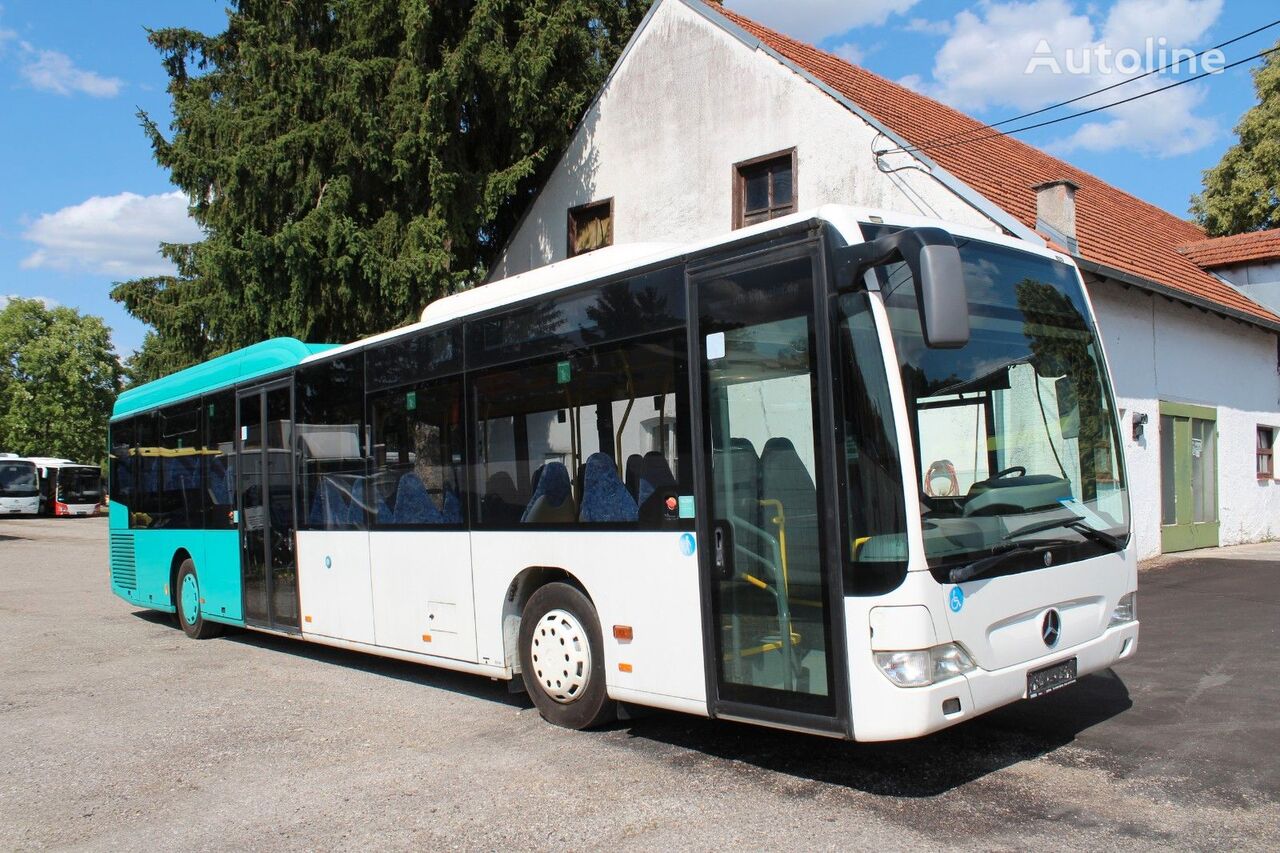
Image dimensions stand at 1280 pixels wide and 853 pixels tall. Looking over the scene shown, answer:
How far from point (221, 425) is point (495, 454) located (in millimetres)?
4998

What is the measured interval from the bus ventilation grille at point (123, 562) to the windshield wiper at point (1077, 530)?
11.2 m

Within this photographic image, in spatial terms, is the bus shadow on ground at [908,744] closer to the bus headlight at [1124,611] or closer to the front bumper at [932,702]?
the front bumper at [932,702]

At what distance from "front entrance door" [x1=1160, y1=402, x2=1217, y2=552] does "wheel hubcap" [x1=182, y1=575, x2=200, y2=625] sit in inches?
511

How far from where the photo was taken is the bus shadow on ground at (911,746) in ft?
17.5

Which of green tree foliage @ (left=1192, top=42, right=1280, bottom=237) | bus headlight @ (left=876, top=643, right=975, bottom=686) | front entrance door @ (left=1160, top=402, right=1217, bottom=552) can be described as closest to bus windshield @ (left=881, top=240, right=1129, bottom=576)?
bus headlight @ (left=876, top=643, right=975, bottom=686)

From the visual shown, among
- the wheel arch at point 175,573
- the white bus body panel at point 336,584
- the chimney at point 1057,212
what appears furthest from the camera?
the chimney at point 1057,212

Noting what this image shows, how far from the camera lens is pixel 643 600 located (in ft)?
19.4

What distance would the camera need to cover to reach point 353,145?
16.2 m

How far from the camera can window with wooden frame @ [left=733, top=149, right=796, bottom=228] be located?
49.9ft

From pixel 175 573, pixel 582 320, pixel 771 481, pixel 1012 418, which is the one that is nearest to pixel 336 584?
pixel 582 320

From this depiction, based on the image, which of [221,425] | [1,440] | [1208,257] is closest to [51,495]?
[1,440]

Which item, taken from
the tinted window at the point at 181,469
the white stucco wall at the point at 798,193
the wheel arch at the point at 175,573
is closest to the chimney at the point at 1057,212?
the white stucco wall at the point at 798,193

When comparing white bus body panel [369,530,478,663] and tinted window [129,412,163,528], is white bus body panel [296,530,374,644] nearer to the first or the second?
white bus body panel [369,530,478,663]

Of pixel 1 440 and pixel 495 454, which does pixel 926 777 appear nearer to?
pixel 495 454
